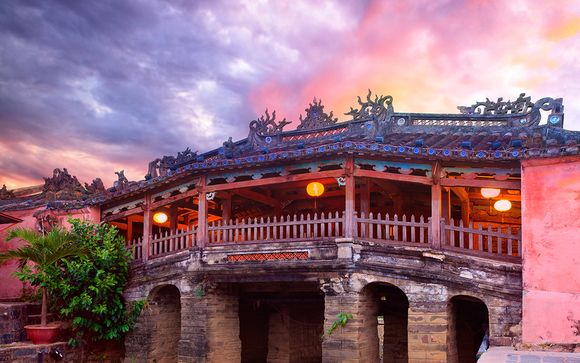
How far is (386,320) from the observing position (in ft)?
56.0

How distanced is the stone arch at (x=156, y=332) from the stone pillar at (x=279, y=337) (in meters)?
3.35

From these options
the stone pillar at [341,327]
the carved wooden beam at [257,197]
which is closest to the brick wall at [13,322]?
the carved wooden beam at [257,197]

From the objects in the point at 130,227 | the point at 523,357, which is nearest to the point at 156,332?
the point at 130,227

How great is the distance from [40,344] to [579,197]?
42.1 feet

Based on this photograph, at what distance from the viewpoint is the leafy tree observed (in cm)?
1559

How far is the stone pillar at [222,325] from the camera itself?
15.0 m

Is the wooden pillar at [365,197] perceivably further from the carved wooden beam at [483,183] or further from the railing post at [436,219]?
the carved wooden beam at [483,183]

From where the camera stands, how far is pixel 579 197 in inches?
440

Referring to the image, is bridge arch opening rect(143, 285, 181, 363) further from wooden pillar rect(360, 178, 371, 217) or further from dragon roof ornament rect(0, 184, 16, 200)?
dragon roof ornament rect(0, 184, 16, 200)

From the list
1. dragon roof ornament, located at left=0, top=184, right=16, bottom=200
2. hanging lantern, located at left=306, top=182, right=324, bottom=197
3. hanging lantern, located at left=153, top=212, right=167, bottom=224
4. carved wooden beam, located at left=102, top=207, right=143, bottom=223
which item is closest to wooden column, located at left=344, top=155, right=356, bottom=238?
hanging lantern, located at left=306, top=182, right=324, bottom=197

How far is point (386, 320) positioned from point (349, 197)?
532 cm

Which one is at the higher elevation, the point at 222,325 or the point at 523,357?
the point at 523,357

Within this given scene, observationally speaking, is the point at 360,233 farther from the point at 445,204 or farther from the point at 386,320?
the point at 386,320

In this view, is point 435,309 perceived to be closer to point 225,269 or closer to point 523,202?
point 523,202
